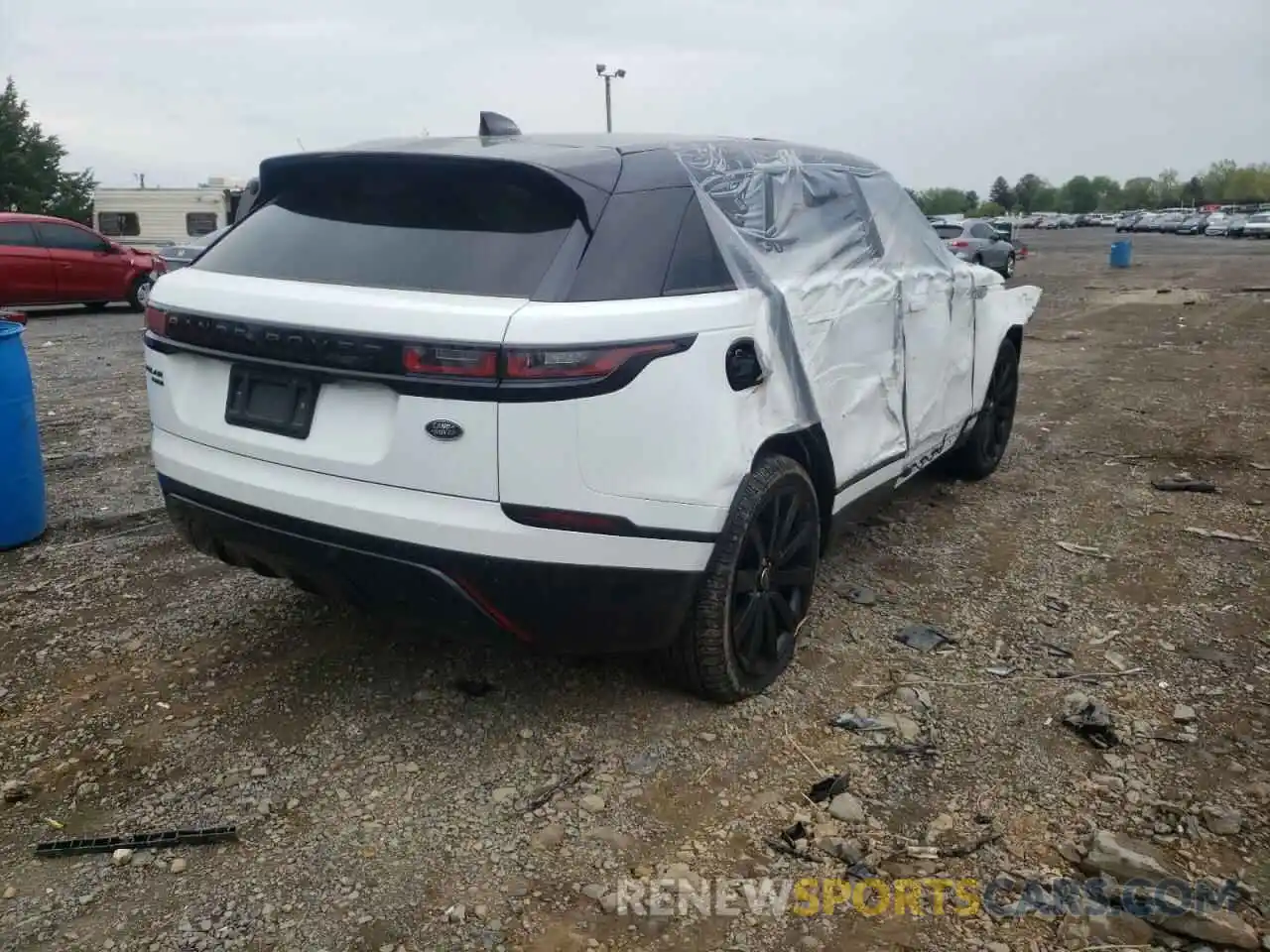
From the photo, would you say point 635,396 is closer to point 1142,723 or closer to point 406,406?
point 406,406

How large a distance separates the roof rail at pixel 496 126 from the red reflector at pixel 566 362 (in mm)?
1299

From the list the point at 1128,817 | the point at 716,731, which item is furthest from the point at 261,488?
the point at 1128,817

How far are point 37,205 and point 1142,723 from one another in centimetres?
4088

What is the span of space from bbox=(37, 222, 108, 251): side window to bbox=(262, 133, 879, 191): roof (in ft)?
46.9

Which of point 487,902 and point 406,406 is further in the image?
point 406,406

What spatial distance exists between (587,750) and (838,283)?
1867 mm

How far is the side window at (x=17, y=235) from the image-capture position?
14.7 m

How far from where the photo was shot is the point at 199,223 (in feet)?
76.5

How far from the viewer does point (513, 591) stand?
8.79 ft

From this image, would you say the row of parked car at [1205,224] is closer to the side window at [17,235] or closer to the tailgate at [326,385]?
the side window at [17,235]

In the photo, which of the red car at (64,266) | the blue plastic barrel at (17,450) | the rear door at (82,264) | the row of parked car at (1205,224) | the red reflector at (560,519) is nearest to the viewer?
the red reflector at (560,519)

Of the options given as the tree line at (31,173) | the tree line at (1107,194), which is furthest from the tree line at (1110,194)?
the tree line at (31,173)

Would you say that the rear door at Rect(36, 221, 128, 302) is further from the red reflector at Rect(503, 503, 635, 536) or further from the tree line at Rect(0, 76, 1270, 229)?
the tree line at Rect(0, 76, 1270, 229)

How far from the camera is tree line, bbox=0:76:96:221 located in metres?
35.6
